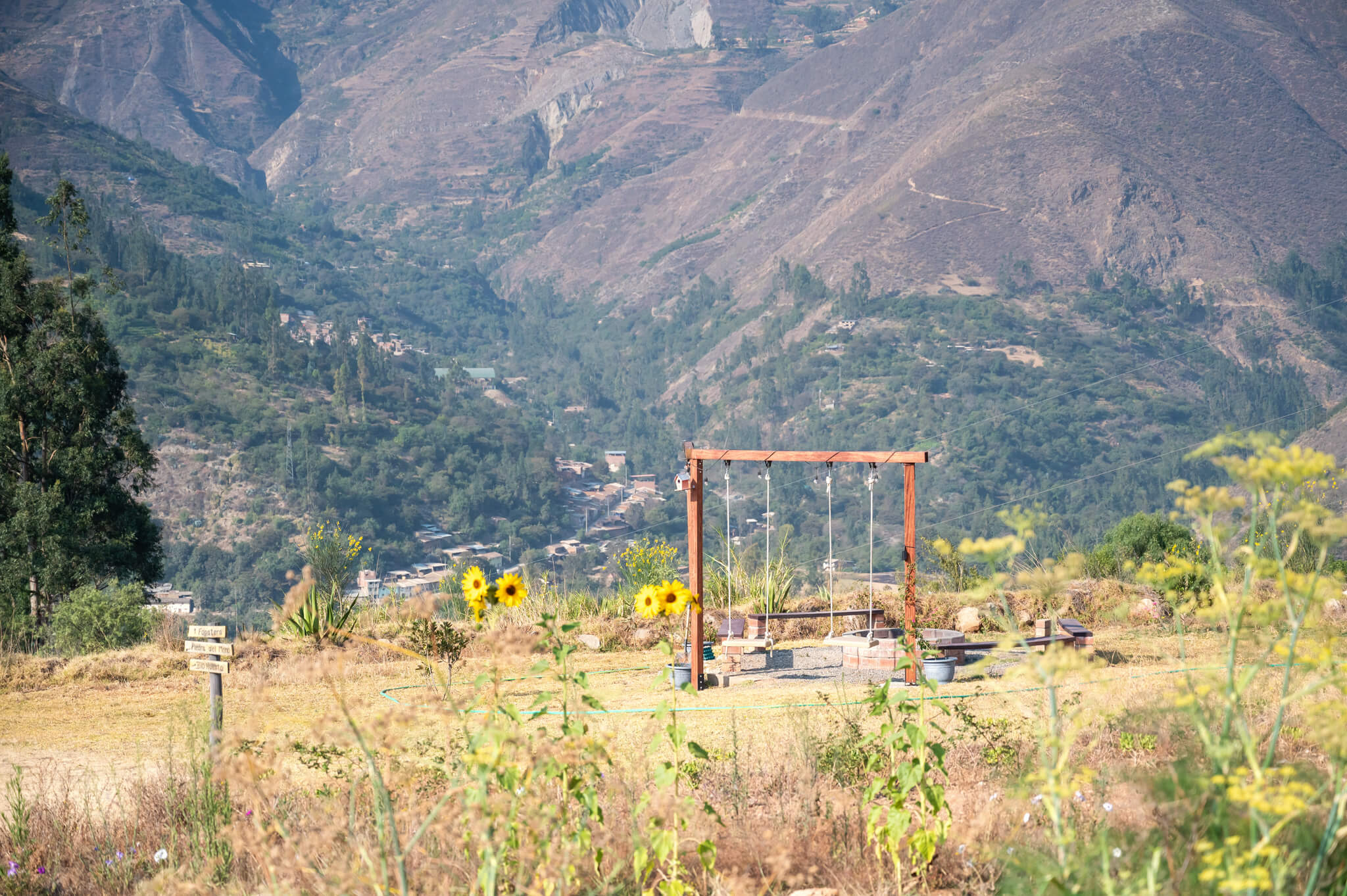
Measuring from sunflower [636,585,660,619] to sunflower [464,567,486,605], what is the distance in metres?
0.91

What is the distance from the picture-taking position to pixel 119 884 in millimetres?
4031

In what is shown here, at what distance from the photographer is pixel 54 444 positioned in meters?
14.1

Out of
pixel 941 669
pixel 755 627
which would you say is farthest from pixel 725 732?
pixel 755 627

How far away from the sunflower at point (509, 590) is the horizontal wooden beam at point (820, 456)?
14.1ft

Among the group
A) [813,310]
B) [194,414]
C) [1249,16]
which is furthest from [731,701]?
[1249,16]

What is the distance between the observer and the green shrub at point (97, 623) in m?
10.4

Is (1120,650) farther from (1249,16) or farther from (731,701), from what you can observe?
(1249,16)

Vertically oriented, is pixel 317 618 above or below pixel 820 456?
below

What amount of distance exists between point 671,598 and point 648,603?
114mm

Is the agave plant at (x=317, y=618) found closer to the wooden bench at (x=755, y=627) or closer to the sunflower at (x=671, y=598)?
the wooden bench at (x=755, y=627)

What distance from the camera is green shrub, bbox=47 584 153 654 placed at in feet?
34.2

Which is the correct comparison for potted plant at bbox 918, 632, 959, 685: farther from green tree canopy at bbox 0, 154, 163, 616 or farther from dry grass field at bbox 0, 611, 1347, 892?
green tree canopy at bbox 0, 154, 163, 616

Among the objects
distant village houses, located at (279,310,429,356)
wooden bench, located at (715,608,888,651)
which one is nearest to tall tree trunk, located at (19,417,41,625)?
wooden bench, located at (715,608,888,651)

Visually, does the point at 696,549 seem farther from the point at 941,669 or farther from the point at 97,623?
the point at 97,623
